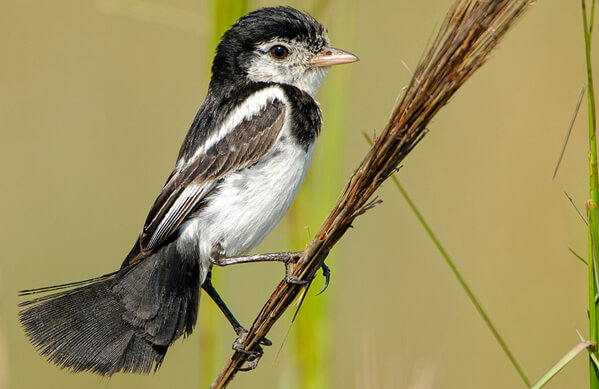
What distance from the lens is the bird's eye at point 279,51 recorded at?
12.2 ft

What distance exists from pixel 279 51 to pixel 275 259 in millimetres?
1179

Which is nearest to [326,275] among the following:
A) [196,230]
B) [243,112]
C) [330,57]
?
[196,230]

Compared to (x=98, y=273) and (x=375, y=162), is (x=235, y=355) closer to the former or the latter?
(x=375, y=162)

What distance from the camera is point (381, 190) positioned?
6410 millimetres

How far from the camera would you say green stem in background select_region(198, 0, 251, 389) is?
114 inches

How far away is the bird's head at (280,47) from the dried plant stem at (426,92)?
4.67 feet

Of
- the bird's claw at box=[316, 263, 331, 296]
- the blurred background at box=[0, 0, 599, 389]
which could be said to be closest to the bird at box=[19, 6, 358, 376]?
the bird's claw at box=[316, 263, 331, 296]

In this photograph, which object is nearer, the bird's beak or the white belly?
the white belly

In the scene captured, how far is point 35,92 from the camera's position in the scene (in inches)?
269

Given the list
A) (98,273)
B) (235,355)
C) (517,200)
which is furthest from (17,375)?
(517,200)

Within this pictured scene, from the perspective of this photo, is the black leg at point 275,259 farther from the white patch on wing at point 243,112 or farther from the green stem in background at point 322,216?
the white patch on wing at point 243,112

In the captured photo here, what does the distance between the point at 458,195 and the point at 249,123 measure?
123 inches

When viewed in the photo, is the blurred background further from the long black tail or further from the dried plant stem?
the dried plant stem

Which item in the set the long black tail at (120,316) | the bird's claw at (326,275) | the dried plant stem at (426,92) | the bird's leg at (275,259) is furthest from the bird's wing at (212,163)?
the dried plant stem at (426,92)
